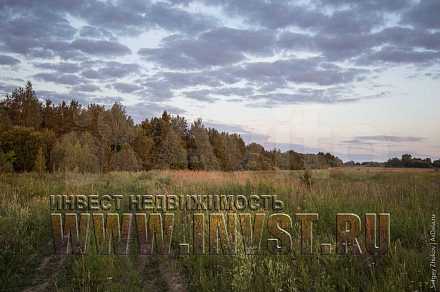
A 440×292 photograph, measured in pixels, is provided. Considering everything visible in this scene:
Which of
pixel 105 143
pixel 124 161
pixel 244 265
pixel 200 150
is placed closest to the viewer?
pixel 244 265

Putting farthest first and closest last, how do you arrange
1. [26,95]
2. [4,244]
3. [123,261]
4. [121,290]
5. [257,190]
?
[26,95]
[257,190]
[4,244]
[123,261]
[121,290]

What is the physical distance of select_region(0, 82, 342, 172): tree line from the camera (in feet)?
88.5

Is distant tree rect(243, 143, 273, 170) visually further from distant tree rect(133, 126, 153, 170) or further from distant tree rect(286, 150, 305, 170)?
distant tree rect(133, 126, 153, 170)

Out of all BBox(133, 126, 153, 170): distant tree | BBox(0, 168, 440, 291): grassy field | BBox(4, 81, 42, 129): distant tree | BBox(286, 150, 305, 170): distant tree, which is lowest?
BBox(0, 168, 440, 291): grassy field

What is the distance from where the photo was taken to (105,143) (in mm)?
34250

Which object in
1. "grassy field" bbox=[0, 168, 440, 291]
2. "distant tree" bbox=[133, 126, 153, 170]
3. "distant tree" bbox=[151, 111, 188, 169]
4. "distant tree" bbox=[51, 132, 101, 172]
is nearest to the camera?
"grassy field" bbox=[0, 168, 440, 291]

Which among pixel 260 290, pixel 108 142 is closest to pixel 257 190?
pixel 260 290

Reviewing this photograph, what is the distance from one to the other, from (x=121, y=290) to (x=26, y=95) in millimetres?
42190

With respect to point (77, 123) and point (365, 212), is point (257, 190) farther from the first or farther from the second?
point (77, 123)

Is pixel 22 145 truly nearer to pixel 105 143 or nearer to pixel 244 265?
pixel 105 143

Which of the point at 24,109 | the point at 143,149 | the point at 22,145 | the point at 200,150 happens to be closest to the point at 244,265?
the point at 22,145

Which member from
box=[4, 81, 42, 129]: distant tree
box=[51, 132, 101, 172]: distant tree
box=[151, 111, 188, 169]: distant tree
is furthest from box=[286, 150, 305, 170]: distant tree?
box=[4, 81, 42, 129]: distant tree

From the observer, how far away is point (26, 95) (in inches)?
1619

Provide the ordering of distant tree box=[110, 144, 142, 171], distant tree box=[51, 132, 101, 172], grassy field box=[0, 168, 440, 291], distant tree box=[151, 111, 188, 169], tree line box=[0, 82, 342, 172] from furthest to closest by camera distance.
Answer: distant tree box=[151, 111, 188, 169]
distant tree box=[110, 144, 142, 171]
tree line box=[0, 82, 342, 172]
distant tree box=[51, 132, 101, 172]
grassy field box=[0, 168, 440, 291]
